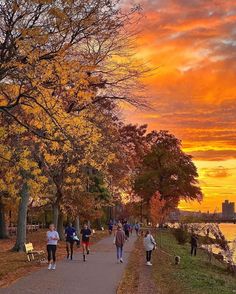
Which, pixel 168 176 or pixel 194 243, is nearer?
pixel 194 243

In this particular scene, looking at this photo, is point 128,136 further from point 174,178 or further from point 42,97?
point 42,97

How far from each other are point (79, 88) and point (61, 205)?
23.5 metres

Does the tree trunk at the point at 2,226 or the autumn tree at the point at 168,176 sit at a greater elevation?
the autumn tree at the point at 168,176

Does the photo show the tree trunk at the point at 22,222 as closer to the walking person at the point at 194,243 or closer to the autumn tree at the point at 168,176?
the walking person at the point at 194,243

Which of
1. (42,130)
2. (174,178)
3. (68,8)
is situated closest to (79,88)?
(42,130)

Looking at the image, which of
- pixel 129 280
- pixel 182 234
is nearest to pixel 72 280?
pixel 129 280

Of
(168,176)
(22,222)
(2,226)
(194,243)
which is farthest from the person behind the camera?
(168,176)

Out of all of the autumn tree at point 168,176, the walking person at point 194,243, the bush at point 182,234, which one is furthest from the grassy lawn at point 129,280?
the autumn tree at point 168,176

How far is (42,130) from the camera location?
22109mm

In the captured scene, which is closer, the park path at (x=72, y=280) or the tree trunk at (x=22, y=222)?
the park path at (x=72, y=280)

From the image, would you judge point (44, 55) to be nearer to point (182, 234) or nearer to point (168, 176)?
point (182, 234)

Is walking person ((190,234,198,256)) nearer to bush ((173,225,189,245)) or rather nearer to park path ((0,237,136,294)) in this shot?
bush ((173,225,189,245))

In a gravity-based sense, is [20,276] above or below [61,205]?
below

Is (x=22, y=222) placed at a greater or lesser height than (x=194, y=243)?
greater
